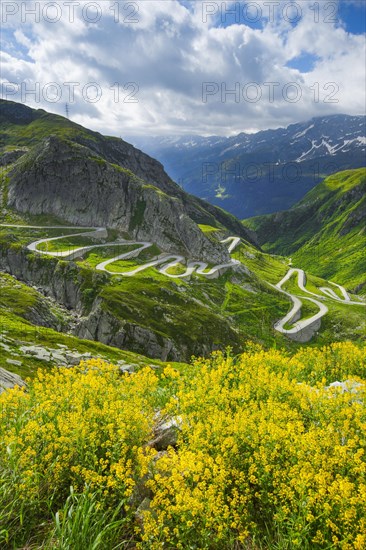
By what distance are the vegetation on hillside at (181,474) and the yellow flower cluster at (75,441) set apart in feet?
0.13

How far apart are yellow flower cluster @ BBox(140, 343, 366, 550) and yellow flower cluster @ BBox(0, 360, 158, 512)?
3.55ft

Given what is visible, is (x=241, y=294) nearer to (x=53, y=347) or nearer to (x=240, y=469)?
(x=53, y=347)

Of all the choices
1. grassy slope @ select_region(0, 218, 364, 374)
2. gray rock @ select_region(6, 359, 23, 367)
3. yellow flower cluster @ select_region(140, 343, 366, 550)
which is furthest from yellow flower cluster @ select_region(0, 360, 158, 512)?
grassy slope @ select_region(0, 218, 364, 374)

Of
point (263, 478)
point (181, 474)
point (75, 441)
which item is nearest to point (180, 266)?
point (75, 441)

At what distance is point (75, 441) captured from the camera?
33.3ft

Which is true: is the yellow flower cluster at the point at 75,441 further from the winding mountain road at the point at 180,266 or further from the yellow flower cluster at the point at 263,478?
the winding mountain road at the point at 180,266

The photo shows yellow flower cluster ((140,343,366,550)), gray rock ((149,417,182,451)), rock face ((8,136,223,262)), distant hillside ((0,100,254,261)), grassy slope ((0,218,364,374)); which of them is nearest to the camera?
yellow flower cluster ((140,343,366,550))

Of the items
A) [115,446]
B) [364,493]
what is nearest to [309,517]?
[364,493]

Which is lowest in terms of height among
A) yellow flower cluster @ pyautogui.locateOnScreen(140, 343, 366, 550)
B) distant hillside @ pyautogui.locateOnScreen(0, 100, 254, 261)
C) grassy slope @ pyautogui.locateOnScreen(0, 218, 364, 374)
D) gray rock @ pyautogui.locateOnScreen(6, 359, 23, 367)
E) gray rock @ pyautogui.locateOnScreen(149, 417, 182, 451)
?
grassy slope @ pyautogui.locateOnScreen(0, 218, 364, 374)

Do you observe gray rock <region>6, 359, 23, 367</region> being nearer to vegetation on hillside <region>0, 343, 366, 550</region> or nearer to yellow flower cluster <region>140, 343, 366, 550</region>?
vegetation on hillside <region>0, 343, 366, 550</region>

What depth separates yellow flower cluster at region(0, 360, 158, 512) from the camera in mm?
9094

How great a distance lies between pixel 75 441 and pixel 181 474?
3252mm

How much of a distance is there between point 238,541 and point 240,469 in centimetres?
170

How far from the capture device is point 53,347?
50.3m
